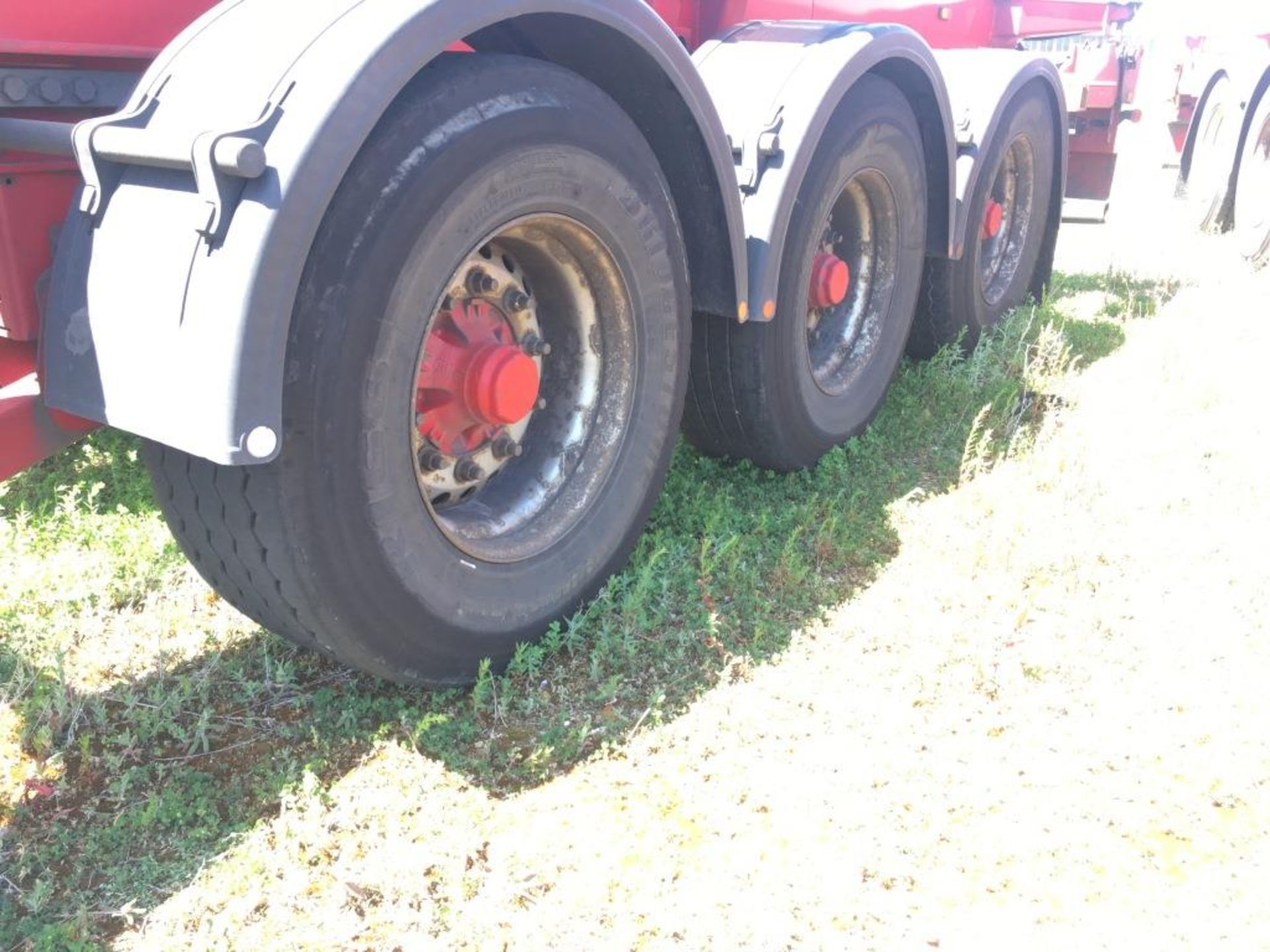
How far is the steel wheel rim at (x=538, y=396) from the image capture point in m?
2.19

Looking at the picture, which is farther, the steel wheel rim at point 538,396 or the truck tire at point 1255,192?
the truck tire at point 1255,192

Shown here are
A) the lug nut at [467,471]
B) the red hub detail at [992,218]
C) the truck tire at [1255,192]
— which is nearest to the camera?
the lug nut at [467,471]

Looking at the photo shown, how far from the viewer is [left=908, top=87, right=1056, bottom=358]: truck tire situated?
4.10 meters

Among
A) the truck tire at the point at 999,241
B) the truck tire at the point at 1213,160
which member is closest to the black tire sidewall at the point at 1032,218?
the truck tire at the point at 999,241

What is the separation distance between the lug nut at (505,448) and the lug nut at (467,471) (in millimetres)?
54

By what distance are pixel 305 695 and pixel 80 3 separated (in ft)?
4.41

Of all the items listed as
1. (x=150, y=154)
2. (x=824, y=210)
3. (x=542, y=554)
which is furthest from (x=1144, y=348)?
(x=150, y=154)

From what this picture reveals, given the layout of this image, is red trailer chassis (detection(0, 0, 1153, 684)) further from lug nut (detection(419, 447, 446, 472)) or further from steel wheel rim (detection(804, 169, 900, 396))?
steel wheel rim (detection(804, 169, 900, 396))

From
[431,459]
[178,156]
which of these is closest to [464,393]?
[431,459]

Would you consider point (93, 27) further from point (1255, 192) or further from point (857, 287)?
point (1255, 192)

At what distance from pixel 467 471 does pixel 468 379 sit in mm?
223

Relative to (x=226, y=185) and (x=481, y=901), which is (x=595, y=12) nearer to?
(x=226, y=185)

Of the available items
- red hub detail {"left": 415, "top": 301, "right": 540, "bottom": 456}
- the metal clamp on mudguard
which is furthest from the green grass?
the metal clamp on mudguard

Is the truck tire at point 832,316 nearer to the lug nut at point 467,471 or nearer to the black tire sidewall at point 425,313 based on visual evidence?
the black tire sidewall at point 425,313
